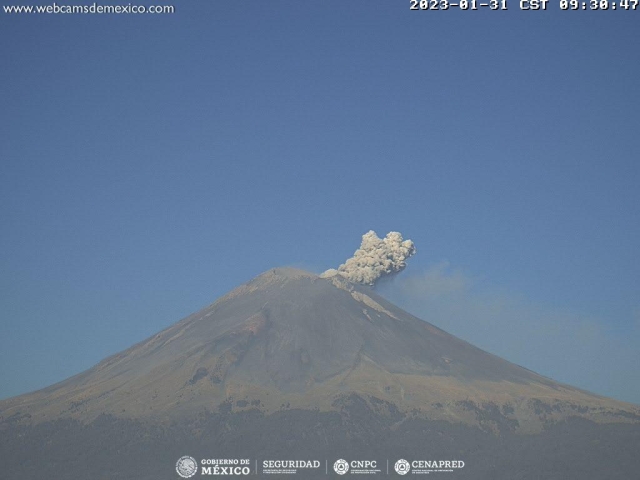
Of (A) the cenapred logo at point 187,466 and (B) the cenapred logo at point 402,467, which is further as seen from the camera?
(B) the cenapred logo at point 402,467

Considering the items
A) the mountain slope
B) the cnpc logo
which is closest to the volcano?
the mountain slope

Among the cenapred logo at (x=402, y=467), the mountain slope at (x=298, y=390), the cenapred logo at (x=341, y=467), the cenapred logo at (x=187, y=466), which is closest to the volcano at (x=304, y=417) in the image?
the mountain slope at (x=298, y=390)

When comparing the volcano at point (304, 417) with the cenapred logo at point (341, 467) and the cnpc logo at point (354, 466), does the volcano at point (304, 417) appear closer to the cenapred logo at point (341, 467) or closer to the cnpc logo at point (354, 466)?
the cenapred logo at point (341, 467)

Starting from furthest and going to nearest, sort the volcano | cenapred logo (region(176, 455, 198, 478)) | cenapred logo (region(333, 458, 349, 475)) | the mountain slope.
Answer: the mountain slope → the volcano → cenapred logo (region(333, 458, 349, 475)) → cenapred logo (region(176, 455, 198, 478))

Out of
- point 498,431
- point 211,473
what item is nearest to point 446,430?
point 498,431

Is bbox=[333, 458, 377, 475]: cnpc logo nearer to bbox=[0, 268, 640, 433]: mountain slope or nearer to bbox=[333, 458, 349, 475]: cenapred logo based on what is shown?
bbox=[333, 458, 349, 475]: cenapred logo

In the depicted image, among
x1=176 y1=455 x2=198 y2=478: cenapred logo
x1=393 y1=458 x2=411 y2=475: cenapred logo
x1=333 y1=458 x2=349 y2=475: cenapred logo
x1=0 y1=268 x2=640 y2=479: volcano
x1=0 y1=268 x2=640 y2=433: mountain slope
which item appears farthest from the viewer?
x1=0 y1=268 x2=640 y2=433: mountain slope

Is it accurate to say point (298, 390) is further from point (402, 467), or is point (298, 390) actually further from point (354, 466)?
point (402, 467)
